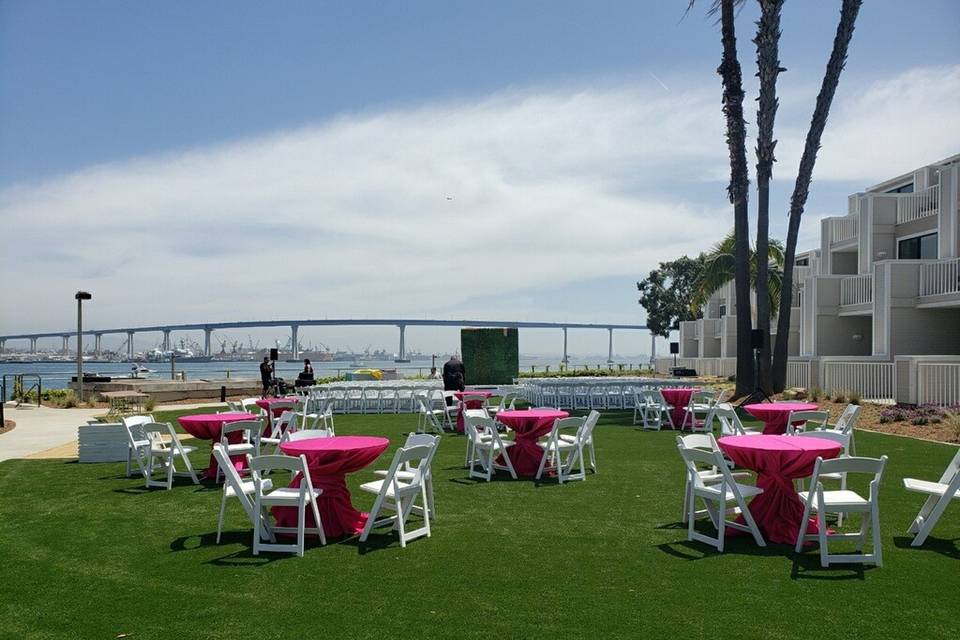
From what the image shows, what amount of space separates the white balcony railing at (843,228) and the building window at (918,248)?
8.19 ft

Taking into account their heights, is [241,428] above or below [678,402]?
above

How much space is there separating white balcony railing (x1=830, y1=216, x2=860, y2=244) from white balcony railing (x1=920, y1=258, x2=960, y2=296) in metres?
6.75

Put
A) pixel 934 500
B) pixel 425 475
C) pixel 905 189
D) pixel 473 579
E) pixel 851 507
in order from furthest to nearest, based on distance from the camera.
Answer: pixel 905 189 → pixel 425 475 → pixel 934 500 → pixel 851 507 → pixel 473 579

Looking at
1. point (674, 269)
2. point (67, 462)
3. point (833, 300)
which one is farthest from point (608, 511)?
point (674, 269)

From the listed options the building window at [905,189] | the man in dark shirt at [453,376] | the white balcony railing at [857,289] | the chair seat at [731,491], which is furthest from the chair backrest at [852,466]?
the building window at [905,189]

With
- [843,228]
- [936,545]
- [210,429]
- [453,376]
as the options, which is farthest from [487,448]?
[843,228]

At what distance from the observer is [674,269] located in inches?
2067

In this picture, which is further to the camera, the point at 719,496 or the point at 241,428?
the point at 241,428

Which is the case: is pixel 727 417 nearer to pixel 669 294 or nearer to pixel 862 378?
pixel 862 378

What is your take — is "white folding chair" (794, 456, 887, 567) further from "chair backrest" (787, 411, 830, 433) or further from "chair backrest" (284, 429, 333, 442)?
"chair backrest" (284, 429, 333, 442)

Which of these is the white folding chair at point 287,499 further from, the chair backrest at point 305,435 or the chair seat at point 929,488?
the chair seat at point 929,488

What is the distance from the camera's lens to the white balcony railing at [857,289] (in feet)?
79.8

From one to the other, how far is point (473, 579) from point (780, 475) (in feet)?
9.31

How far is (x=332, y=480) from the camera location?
676 cm
